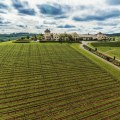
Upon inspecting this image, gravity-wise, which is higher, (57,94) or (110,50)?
(57,94)

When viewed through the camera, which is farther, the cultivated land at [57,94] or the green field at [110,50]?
the green field at [110,50]

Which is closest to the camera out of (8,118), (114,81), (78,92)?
(8,118)

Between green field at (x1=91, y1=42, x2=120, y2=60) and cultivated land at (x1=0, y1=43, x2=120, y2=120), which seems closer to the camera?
cultivated land at (x1=0, y1=43, x2=120, y2=120)

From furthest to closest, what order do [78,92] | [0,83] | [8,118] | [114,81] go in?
[114,81] < [0,83] < [78,92] < [8,118]

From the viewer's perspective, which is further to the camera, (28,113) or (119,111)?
(119,111)

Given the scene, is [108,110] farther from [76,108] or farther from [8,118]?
[8,118]

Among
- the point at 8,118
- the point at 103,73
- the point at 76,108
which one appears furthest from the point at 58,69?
the point at 8,118

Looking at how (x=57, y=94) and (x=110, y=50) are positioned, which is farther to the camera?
(x=110, y=50)
